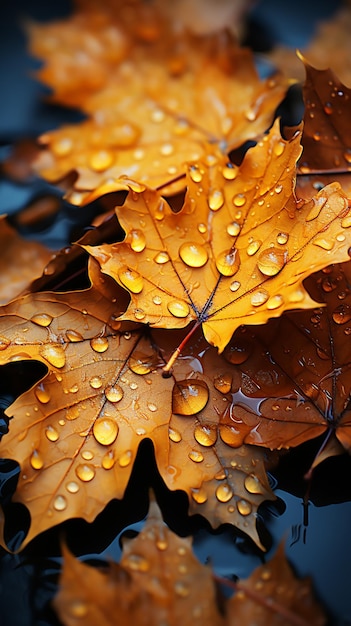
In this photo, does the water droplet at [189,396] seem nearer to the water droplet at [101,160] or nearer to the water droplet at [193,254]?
the water droplet at [193,254]

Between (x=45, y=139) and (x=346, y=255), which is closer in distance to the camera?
(x=346, y=255)

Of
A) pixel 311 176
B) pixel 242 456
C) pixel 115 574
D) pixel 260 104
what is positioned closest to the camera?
pixel 115 574

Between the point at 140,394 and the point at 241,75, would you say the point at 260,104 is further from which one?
the point at 140,394

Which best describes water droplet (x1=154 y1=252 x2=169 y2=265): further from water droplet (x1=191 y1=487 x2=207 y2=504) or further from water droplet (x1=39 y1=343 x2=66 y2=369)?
water droplet (x1=191 y1=487 x2=207 y2=504)

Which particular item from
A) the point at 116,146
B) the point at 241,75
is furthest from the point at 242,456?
the point at 241,75

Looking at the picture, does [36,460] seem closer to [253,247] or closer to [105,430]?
[105,430]

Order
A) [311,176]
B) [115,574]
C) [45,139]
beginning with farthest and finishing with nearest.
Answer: [45,139], [311,176], [115,574]

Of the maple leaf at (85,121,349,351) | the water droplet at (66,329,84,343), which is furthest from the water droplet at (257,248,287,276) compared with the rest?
the water droplet at (66,329,84,343)

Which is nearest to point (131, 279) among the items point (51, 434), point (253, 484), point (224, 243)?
point (224, 243)
